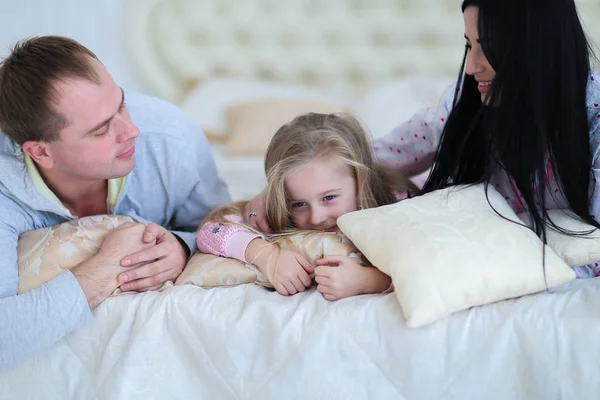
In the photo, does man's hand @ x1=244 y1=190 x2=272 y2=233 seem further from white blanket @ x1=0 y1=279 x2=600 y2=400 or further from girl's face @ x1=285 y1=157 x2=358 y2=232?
white blanket @ x1=0 y1=279 x2=600 y2=400

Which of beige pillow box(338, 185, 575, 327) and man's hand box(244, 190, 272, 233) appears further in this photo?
man's hand box(244, 190, 272, 233)

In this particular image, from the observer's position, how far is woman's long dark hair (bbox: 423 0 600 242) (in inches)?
45.9

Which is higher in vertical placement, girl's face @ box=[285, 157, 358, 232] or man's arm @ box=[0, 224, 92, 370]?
girl's face @ box=[285, 157, 358, 232]

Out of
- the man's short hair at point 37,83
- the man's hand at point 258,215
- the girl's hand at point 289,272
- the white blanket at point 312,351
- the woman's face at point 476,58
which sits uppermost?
the woman's face at point 476,58

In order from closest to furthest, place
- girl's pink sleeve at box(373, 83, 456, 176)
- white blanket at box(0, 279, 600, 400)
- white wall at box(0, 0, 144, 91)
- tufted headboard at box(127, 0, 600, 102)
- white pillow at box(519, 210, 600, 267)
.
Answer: white blanket at box(0, 279, 600, 400)
white pillow at box(519, 210, 600, 267)
girl's pink sleeve at box(373, 83, 456, 176)
tufted headboard at box(127, 0, 600, 102)
white wall at box(0, 0, 144, 91)

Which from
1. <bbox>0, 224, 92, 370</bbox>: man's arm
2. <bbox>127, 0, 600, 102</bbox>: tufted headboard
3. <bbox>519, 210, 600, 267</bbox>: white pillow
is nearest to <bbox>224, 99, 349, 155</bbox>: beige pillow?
<bbox>127, 0, 600, 102</bbox>: tufted headboard

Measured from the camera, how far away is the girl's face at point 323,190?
142 centimetres

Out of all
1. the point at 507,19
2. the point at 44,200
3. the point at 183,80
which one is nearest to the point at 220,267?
the point at 44,200

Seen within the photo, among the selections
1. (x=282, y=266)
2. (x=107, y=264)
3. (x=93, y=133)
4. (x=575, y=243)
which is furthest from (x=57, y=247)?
(x=575, y=243)

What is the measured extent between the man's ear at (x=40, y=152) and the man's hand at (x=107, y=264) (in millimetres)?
209

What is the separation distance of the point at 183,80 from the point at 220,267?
1.77m

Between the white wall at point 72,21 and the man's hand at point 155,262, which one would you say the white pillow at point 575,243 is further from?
the white wall at point 72,21

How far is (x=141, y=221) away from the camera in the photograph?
1.55 metres

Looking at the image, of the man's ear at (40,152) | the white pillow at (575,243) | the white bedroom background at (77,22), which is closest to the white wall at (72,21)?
the white bedroom background at (77,22)
